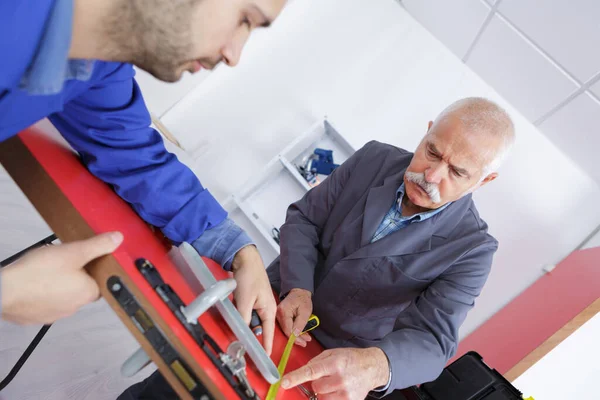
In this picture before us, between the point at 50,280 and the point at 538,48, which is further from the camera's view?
the point at 538,48

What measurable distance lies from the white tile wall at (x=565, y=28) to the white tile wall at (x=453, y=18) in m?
0.17

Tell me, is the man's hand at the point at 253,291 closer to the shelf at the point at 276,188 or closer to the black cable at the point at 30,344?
the black cable at the point at 30,344

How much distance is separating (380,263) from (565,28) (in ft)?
4.67

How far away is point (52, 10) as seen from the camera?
612 mm

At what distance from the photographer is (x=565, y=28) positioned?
6.64ft

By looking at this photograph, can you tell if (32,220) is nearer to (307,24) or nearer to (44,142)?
(44,142)

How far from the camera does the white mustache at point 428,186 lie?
4.75 feet

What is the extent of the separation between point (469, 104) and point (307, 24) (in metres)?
1.78

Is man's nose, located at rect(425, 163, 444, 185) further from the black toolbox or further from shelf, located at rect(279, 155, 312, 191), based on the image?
shelf, located at rect(279, 155, 312, 191)

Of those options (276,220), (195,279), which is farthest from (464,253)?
(276,220)

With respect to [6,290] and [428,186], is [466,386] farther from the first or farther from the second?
[6,290]

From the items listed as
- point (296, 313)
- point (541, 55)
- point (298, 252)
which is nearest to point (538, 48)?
point (541, 55)

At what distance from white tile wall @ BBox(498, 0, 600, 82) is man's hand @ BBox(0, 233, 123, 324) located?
6.95 feet

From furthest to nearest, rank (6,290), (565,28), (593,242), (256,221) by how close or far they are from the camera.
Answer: (256,221)
(593,242)
(565,28)
(6,290)
